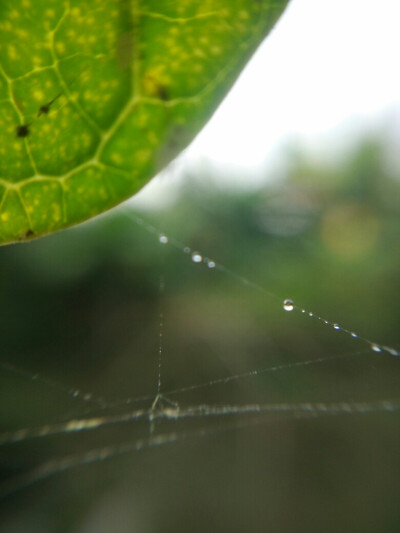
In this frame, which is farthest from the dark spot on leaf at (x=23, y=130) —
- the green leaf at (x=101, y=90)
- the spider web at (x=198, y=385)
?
the spider web at (x=198, y=385)

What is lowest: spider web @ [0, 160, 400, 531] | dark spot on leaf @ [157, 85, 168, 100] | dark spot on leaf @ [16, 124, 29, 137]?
spider web @ [0, 160, 400, 531]

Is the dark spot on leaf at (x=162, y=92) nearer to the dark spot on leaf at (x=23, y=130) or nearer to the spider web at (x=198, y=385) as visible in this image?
the dark spot on leaf at (x=23, y=130)

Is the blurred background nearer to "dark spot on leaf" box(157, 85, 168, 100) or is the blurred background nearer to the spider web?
the spider web

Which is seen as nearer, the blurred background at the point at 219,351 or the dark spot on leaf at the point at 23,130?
the dark spot on leaf at the point at 23,130

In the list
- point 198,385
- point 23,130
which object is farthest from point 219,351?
point 23,130

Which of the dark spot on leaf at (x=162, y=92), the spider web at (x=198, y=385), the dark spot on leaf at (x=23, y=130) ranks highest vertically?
the dark spot on leaf at (x=162, y=92)

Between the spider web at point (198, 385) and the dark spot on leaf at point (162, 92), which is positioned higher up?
the dark spot on leaf at point (162, 92)

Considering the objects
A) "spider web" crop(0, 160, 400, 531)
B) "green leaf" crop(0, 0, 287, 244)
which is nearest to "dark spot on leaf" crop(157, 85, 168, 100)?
"green leaf" crop(0, 0, 287, 244)

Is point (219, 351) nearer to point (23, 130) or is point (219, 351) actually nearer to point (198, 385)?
point (198, 385)
